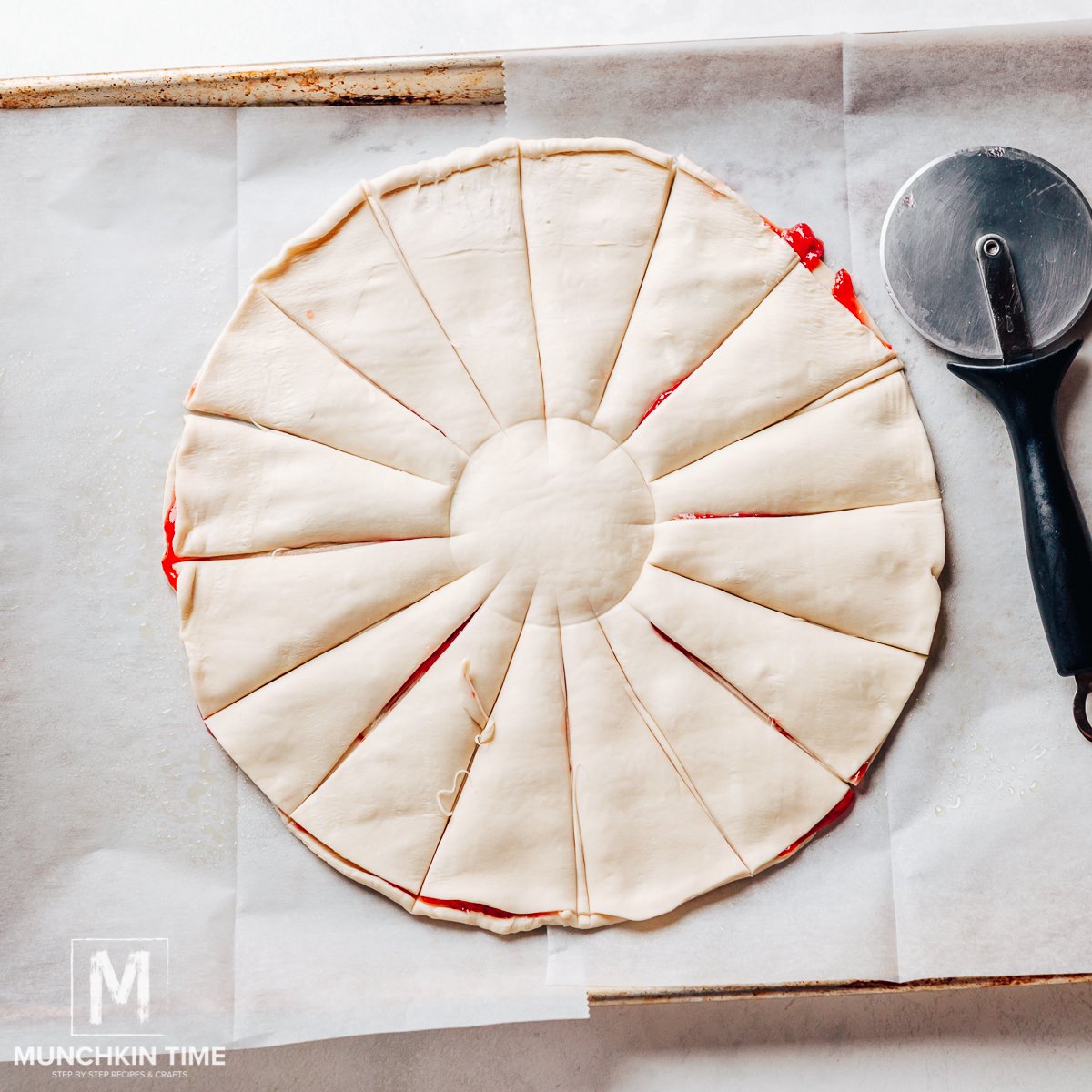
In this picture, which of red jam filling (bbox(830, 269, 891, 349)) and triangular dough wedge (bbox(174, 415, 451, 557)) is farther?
red jam filling (bbox(830, 269, 891, 349))

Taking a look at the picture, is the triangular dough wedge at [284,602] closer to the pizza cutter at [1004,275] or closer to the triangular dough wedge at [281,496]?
the triangular dough wedge at [281,496]

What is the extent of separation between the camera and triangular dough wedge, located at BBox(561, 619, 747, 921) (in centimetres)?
205

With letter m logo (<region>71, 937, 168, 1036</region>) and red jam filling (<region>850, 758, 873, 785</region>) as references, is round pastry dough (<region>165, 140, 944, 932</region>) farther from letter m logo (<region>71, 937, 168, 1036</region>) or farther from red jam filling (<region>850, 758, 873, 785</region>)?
letter m logo (<region>71, 937, 168, 1036</region>)

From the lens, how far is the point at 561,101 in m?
2.20

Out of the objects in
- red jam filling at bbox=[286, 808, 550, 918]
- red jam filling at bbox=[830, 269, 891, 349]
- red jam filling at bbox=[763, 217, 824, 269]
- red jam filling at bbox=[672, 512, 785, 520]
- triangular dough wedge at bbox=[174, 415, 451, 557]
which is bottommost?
red jam filling at bbox=[286, 808, 550, 918]

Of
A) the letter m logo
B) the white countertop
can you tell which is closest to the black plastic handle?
the white countertop

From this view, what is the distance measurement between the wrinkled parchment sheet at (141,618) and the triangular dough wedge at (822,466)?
1.00 meters

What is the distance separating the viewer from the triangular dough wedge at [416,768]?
6.73 ft

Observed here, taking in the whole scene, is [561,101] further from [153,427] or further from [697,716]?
[697,716]

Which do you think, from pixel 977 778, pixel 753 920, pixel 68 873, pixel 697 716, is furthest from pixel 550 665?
pixel 68 873

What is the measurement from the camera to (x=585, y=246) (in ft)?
6.98

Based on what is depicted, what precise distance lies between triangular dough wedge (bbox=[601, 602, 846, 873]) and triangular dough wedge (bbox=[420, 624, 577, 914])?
0.62ft

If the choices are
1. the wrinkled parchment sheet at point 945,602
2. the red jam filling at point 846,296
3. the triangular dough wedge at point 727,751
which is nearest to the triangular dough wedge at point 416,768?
the triangular dough wedge at point 727,751

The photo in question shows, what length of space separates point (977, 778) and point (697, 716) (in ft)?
2.20
